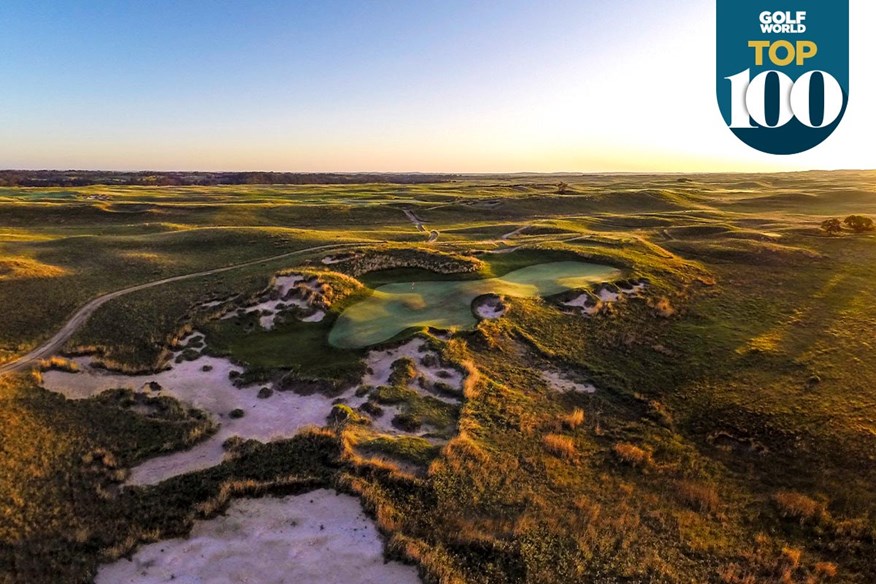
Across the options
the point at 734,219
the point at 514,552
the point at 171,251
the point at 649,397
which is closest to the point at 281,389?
the point at 514,552

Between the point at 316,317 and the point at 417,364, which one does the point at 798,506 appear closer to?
the point at 417,364

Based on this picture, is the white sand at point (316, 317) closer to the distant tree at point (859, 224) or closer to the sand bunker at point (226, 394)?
the sand bunker at point (226, 394)

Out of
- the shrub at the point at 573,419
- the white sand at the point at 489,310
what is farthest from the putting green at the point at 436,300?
the shrub at the point at 573,419

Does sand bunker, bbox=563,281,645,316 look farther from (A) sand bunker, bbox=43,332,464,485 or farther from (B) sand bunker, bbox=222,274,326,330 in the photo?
(B) sand bunker, bbox=222,274,326,330

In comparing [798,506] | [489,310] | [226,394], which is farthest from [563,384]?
[226,394]

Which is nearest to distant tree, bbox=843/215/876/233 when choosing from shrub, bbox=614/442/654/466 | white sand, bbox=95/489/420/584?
shrub, bbox=614/442/654/466
